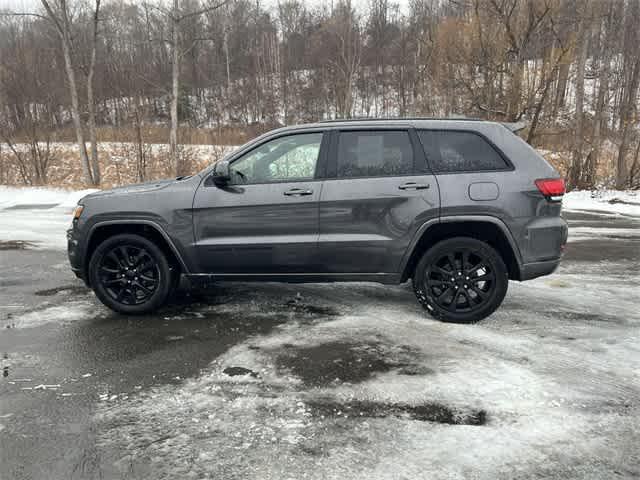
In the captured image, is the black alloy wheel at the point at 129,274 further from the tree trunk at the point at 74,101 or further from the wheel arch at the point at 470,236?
the tree trunk at the point at 74,101

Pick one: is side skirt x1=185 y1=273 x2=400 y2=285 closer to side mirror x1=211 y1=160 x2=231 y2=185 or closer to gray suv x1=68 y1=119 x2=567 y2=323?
gray suv x1=68 y1=119 x2=567 y2=323

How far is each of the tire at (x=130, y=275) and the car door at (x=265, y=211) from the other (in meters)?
0.50

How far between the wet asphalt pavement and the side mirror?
53.2 inches

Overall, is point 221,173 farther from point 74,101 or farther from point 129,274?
point 74,101

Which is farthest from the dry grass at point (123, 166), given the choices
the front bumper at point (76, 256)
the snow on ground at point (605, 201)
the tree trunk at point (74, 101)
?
the front bumper at point (76, 256)

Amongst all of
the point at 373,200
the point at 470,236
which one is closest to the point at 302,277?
the point at 373,200

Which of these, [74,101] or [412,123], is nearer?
[412,123]

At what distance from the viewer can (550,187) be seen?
14.0ft

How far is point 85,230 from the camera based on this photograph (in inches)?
186

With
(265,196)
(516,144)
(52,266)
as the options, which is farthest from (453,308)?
(52,266)

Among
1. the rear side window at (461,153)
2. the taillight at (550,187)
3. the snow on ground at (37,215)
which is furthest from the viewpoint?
the snow on ground at (37,215)

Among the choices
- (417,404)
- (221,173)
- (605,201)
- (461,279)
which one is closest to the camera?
(417,404)

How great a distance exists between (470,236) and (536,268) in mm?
646

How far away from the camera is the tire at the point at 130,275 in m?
4.74
